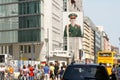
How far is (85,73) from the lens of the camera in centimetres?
1402

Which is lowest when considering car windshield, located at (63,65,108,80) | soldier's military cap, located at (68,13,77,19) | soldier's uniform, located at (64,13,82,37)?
car windshield, located at (63,65,108,80)

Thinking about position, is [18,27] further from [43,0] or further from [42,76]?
[42,76]

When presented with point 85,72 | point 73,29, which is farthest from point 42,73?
point 73,29

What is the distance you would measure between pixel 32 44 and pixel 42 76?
2746 inches

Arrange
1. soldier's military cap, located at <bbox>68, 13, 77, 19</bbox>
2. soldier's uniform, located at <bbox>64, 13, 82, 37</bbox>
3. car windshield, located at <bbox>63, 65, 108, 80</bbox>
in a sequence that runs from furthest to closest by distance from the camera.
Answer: soldier's military cap, located at <bbox>68, 13, 77, 19</bbox> < soldier's uniform, located at <bbox>64, 13, 82, 37</bbox> < car windshield, located at <bbox>63, 65, 108, 80</bbox>

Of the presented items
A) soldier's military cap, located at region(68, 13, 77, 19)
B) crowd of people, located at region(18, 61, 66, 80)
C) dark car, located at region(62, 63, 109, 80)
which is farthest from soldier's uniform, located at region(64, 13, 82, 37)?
dark car, located at region(62, 63, 109, 80)

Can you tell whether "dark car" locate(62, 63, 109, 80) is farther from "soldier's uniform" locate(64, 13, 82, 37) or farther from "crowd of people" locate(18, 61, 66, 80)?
"soldier's uniform" locate(64, 13, 82, 37)

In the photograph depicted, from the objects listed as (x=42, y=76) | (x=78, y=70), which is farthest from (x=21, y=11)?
(x=78, y=70)

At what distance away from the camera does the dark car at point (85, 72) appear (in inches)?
547

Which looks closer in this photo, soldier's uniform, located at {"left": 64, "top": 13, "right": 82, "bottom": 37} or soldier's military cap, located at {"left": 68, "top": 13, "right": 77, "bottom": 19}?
soldier's uniform, located at {"left": 64, "top": 13, "right": 82, "bottom": 37}

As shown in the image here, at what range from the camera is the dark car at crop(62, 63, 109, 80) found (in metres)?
13.9

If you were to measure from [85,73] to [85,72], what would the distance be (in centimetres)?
5

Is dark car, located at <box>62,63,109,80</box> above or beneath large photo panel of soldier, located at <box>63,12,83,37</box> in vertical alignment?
A: beneath

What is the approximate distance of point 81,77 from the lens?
13836 mm
